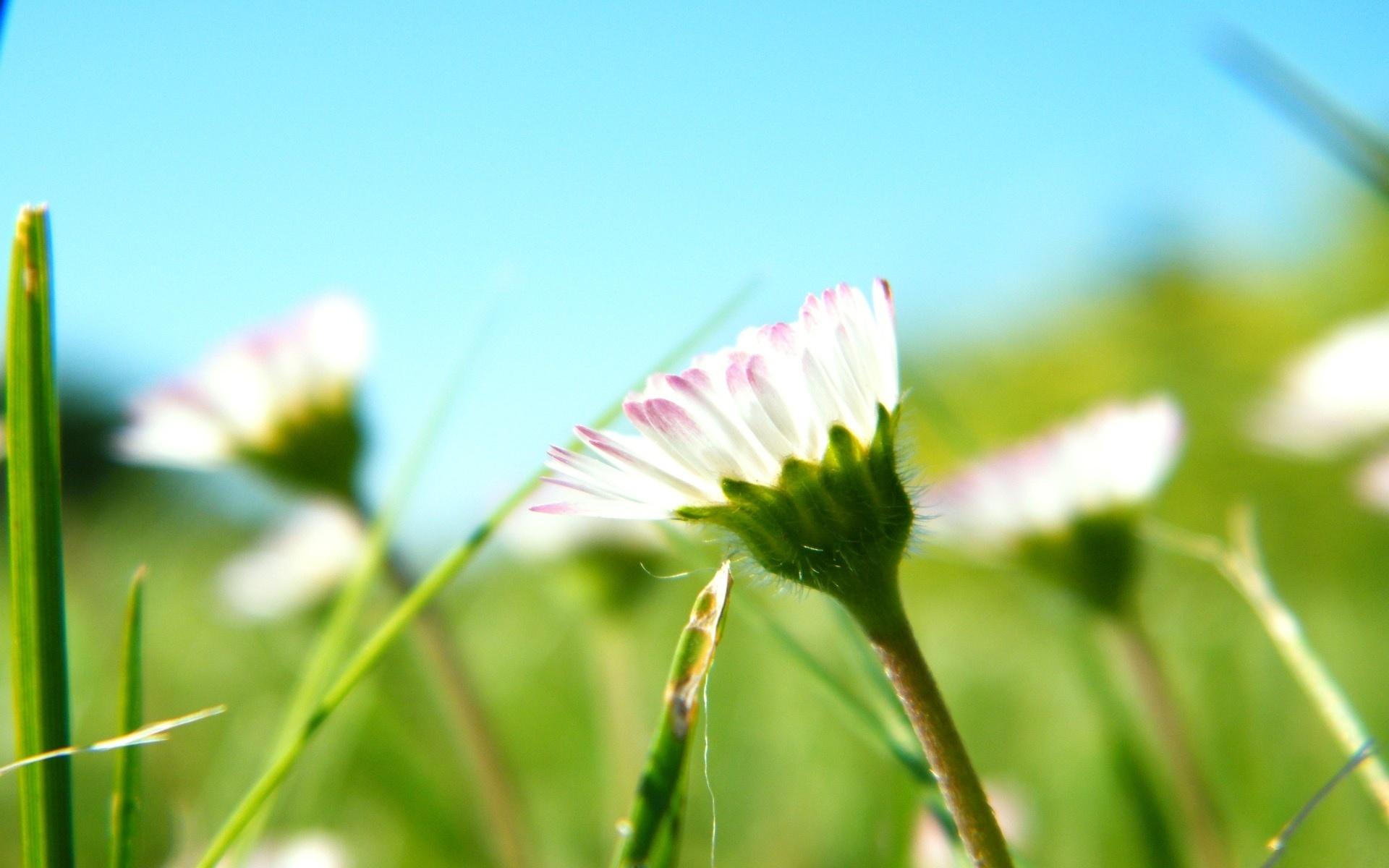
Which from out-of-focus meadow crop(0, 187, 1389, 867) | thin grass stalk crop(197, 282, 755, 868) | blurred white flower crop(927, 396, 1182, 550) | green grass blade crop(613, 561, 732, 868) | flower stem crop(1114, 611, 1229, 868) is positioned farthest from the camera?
out-of-focus meadow crop(0, 187, 1389, 867)

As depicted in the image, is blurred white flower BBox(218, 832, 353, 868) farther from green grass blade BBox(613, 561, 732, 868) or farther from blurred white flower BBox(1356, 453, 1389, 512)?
blurred white flower BBox(1356, 453, 1389, 512)

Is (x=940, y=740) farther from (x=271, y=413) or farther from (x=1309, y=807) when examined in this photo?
(x=271, y=413)

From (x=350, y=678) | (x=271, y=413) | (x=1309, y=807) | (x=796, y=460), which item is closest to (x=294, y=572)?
(x=271, y=413)

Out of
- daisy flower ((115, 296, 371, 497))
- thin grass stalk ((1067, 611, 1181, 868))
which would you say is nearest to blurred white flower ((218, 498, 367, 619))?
daisy flower ((115, 296, 371, 497))

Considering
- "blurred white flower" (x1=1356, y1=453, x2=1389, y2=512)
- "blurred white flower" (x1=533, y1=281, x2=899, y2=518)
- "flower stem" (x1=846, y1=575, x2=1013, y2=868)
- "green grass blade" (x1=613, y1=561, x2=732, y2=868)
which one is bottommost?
"blurred white flower" (x1=1356, y1=453, x2=1389, y2=512)

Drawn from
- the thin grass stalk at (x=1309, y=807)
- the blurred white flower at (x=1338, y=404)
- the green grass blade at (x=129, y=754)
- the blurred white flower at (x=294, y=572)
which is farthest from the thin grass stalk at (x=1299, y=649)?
the blurred white flower at (x=294, y=572)
